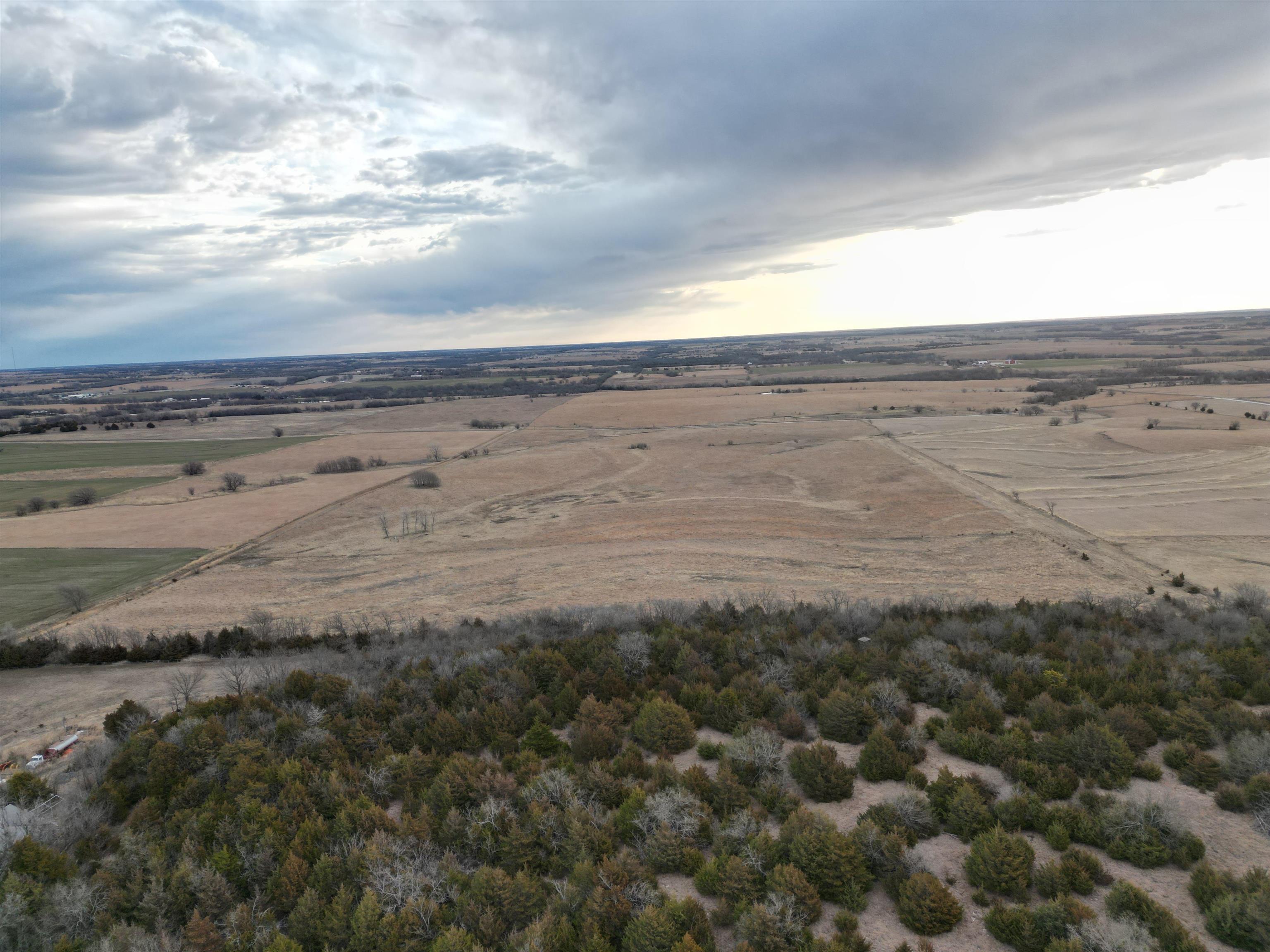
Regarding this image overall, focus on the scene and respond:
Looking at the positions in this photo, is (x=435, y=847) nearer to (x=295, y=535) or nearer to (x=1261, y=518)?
(x=295, y=535)

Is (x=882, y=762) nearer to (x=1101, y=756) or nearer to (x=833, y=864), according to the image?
(x=833, y=864)

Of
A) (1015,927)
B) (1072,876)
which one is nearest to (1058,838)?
(1072,876)

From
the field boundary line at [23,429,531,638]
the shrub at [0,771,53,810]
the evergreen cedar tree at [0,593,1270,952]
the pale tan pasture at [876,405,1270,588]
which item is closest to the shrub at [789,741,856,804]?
the evergreen cedar tree at [0,593,1270,952]

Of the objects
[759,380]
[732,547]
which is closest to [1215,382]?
[759,380]

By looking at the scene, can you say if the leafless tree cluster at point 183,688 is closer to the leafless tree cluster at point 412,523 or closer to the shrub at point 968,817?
the shrub at point 968,817

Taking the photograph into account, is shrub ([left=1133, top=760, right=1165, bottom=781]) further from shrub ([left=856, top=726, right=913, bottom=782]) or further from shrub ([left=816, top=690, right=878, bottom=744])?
shrub ([left=816, top=690, right=878, bottom=744])

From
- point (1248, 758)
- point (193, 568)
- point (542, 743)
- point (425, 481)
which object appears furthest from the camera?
point (425, 481)
